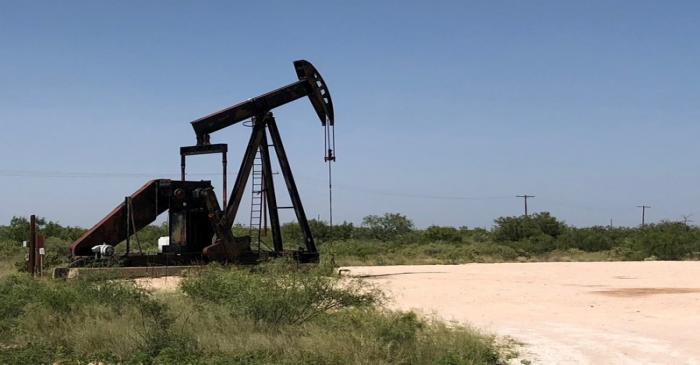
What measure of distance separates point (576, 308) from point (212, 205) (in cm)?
910

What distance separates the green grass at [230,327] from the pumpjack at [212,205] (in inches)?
251

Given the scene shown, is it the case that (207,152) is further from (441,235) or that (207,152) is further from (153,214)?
(441,235)

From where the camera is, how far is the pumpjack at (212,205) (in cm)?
1738

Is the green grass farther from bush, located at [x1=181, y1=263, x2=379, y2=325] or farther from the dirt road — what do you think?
the dirt road

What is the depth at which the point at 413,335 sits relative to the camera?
800cm

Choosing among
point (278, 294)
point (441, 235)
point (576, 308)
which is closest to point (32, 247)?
point (278, 294)

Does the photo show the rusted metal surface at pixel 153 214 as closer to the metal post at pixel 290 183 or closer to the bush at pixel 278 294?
the metal post at pixel 290 183

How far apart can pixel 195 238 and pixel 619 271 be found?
46.3 ft

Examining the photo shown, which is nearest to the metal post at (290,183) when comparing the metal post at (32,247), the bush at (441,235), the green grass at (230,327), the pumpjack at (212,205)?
the pumpjack at (212,205)

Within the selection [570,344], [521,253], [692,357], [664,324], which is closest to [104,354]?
[570,344]

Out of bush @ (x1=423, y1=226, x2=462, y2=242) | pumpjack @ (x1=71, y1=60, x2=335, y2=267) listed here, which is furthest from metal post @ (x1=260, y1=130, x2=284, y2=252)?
bush @ (x1=423, y1=226, x2=462, y2=242)

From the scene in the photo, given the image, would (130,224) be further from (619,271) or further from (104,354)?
(619,271)

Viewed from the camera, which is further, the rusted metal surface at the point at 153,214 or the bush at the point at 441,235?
the bush at the point at 441,235

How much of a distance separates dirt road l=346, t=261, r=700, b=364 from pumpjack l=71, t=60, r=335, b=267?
375 centimetres
